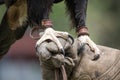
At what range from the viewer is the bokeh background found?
33.9 ft

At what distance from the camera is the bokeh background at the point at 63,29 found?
1034 centimetres

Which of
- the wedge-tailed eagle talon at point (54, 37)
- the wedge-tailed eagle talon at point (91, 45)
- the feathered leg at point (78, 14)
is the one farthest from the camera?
the feathered leg at point (78, 14)

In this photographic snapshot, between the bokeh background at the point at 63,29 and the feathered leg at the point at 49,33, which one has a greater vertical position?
the feathered leg at the point at 49,33

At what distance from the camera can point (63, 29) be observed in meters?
9.40

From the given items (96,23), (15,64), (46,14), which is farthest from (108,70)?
(15,64)

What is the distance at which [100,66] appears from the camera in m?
4.46

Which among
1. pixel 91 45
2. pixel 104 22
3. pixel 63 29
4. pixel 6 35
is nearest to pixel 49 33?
pixel 91 45

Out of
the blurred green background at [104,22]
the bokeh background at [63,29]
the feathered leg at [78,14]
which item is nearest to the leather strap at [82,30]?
the feathered leg at [78,14]

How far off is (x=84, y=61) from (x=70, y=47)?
138 mm

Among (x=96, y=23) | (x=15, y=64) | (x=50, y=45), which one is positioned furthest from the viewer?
(x=15, y=64)

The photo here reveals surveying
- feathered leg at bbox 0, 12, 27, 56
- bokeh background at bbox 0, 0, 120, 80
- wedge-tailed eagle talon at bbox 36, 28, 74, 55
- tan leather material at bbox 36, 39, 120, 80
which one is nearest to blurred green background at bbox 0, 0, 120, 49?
bokeh background at bbox 0, 0, 120, 80

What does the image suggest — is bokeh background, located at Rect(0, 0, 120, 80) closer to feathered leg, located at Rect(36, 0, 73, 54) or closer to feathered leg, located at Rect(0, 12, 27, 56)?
feathered leg, located at Rect(0, 12, 27, 56)

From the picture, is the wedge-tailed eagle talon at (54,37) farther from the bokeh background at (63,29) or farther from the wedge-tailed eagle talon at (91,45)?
the bokeh background at (63,29)

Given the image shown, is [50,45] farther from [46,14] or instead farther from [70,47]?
[46,14]
